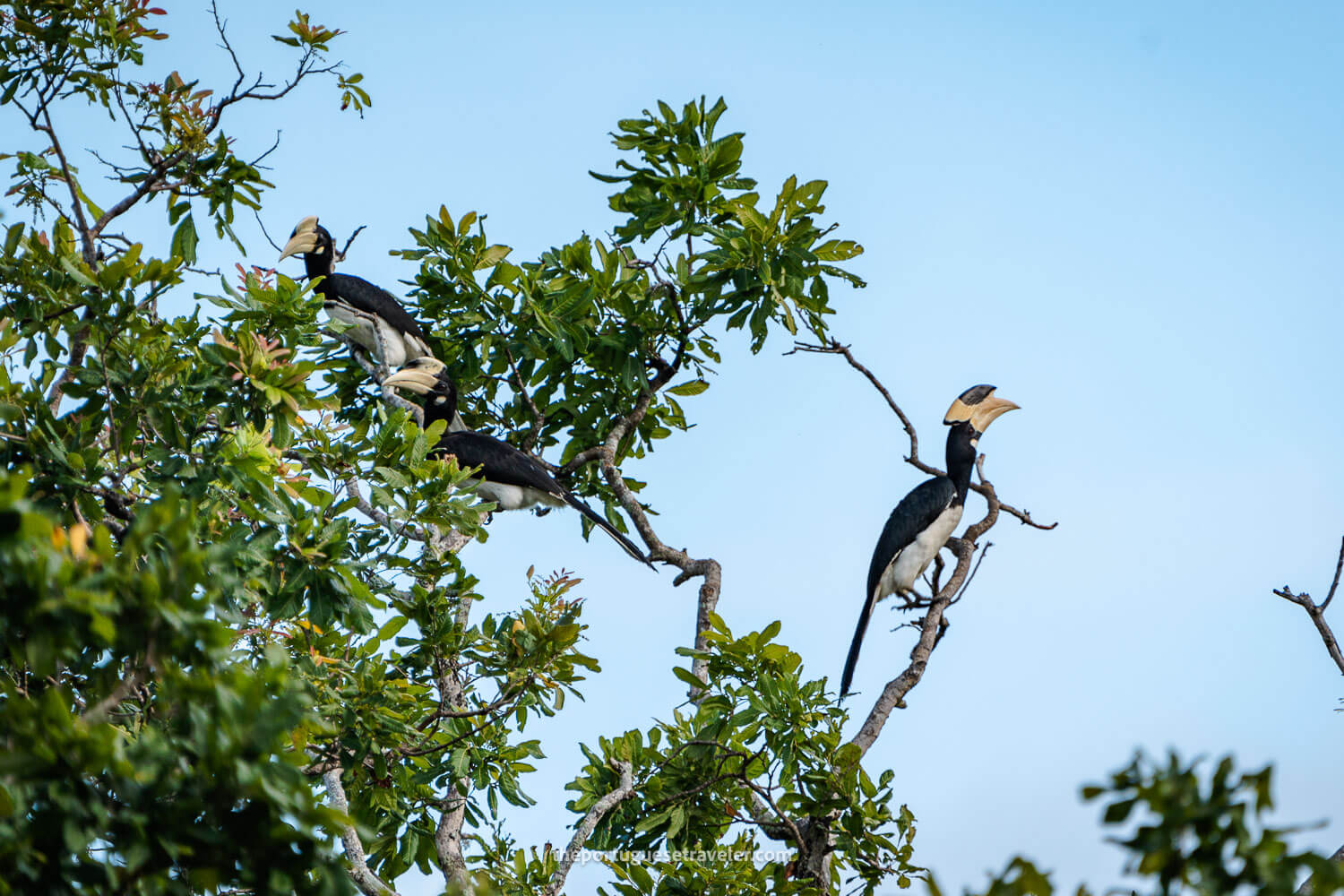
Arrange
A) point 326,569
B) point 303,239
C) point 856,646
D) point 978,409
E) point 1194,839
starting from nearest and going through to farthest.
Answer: point 1194,839 < point 326,569 < point 856,646 < point 978,409 < point 303,239

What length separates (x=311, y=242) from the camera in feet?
26.5

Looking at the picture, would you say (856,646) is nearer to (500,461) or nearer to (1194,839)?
(500,461)

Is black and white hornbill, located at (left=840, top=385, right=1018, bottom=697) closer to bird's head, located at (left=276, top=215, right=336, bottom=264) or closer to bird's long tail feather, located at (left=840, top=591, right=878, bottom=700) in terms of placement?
bird's long tail feather, located at (left=840, top=591, right=878, bottom=700)

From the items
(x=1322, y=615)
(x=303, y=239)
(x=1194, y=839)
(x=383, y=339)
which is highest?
(x=303, y=239)

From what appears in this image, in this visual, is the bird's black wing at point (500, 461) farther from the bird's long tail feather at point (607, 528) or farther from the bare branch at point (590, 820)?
the bare branch at point (590, 820)

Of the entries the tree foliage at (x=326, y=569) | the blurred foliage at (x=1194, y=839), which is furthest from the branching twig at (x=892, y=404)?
the blurred foliage at (x=1194, y=839)

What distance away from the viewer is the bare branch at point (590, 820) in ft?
13.5

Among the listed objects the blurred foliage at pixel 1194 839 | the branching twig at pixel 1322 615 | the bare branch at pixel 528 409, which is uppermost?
the bare branch at pixel 528 409

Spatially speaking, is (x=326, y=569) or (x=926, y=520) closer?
(x=326, y=569)

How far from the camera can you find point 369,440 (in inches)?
151

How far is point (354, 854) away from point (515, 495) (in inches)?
91.7

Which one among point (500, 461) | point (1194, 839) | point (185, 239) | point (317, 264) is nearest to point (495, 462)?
point (500, 461)

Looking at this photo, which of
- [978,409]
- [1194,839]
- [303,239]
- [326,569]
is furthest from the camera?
[303,239]

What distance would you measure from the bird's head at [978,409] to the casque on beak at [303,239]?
13.9ft
